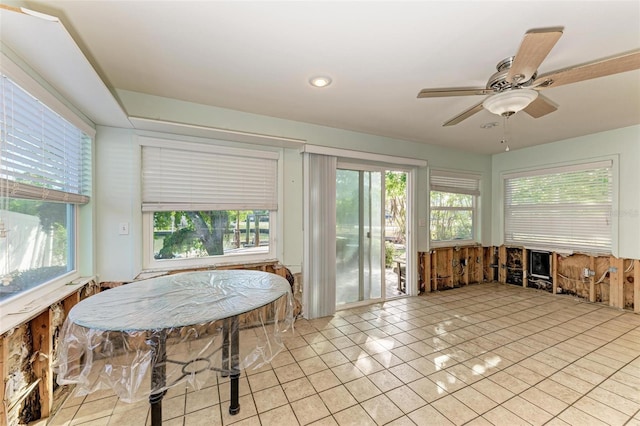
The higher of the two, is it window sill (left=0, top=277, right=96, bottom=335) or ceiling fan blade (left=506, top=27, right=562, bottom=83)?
ceiling fan blade (left=506, top=27, right=562, bottom=83)

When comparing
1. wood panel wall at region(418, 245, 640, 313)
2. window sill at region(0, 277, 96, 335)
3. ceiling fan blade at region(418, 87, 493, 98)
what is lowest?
wood panel wall at region(418, 245, 640, 313)

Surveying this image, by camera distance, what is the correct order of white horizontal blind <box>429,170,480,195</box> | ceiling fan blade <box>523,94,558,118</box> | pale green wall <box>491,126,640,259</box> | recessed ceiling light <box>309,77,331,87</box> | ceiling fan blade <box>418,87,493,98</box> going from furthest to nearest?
white horizontal blind <box>429,170,480,195</box>
pale green wall <box>491,126,640,259</box>
recessed ceiling light <box>309,77,331,87</box>
ceiling fan blade <box>523,94,558,118</box>
ceiling fan blade <box>418,87,493,98</box>

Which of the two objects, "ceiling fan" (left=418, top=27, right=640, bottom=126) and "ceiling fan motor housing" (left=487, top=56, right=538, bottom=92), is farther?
"ceiling fan motor housing" (left=487, top=56, right=538, bottom=92)

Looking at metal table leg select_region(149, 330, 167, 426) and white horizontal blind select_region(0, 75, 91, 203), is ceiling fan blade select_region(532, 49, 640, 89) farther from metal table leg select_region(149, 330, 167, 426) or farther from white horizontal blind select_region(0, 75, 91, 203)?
white horizontal blind select_region(0, 75, 91, 203)

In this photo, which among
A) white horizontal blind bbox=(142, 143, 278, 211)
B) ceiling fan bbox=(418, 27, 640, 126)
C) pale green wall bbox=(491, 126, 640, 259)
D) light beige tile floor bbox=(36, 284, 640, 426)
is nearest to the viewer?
ceiling fan bbox=(418, 27, 640, 126)

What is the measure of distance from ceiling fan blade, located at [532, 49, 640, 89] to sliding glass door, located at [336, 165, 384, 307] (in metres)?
2.25

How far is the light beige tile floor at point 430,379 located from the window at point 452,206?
1.74 metres

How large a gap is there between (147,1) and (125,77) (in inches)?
41.4

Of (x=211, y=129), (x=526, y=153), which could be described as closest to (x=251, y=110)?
(x=211, y=129)

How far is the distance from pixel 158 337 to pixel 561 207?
5.60 meters

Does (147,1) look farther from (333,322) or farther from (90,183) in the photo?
(333,322)

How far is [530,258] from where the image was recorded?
4625 mm

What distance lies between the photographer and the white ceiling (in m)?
1.49

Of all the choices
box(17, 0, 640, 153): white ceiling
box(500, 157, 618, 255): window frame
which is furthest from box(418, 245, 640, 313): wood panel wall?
box(17, 0, 640, 153): white ceiling
